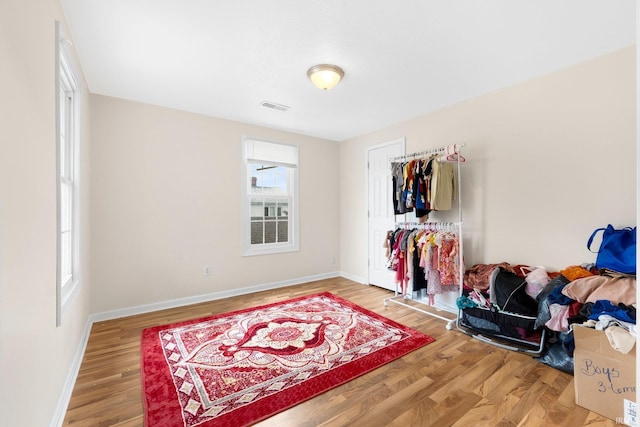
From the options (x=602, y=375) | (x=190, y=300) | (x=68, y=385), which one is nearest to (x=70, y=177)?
(x=68, y=385)

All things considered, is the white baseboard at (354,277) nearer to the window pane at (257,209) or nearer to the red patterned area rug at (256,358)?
the red patterned area rug at (256,358)

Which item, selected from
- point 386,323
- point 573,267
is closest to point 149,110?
point 386,323

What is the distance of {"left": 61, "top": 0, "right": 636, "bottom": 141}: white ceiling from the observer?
1782mm

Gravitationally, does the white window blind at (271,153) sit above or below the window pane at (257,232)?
above

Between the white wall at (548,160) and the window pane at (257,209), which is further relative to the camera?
the window pane at (257,209)

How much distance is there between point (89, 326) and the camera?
2.85 meters

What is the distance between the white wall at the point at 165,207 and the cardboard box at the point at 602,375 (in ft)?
11.3

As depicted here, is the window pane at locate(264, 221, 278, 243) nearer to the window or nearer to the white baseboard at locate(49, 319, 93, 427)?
the window

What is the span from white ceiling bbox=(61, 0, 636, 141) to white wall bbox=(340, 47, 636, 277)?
208mm

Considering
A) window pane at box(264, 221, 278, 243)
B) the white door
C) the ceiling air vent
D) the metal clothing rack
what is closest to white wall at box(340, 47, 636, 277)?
the metal clothing rack

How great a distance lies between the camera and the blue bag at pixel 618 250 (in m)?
1.91

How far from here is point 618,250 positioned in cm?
198

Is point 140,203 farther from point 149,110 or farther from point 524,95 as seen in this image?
point 524,95

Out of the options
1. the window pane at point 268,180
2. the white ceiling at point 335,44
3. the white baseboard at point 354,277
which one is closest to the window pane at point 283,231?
the window pane at point 268,180
